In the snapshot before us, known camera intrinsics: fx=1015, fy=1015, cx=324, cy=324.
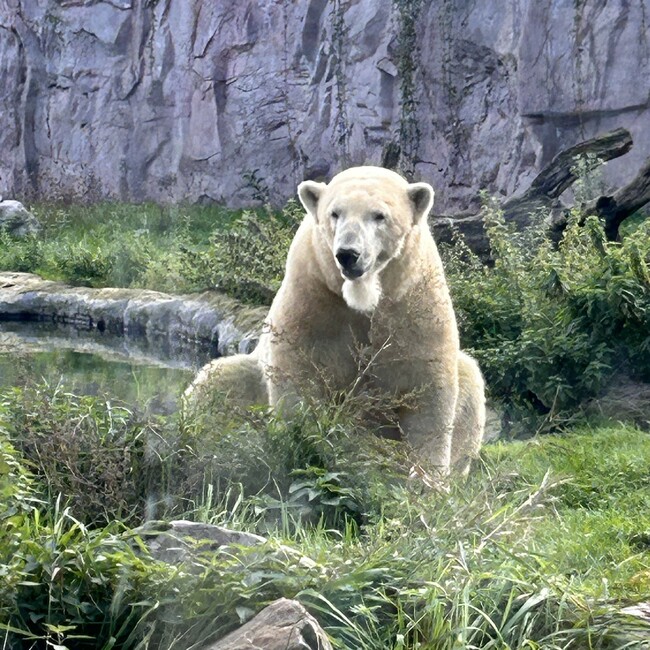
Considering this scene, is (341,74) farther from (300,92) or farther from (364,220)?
(364,220)

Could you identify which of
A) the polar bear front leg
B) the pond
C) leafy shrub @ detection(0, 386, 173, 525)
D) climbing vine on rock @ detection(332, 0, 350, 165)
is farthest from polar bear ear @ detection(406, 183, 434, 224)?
climbing vine on rock @ detection(332, 0, 350, 165)

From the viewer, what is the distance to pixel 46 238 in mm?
17328

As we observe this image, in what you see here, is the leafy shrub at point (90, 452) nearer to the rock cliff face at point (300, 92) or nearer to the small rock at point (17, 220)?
the rock cliff face at point (300, 92)

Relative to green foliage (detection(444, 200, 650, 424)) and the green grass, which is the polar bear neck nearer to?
the green grass

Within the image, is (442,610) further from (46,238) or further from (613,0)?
(46,238)

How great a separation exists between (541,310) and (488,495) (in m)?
3.61

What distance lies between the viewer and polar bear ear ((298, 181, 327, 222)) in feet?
16.1

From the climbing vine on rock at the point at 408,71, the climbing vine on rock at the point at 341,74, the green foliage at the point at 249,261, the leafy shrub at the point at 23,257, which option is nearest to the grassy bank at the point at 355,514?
the green foliage at the point at 249,261

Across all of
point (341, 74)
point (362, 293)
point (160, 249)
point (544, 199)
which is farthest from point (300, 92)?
point (362, 293)

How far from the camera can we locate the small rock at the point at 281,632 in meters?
2.58

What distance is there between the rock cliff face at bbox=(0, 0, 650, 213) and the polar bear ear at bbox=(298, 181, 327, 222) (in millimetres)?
7360

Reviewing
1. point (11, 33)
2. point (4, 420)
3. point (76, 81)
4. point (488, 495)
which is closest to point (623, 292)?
point (488, 495)

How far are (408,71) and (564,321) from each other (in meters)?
11.7

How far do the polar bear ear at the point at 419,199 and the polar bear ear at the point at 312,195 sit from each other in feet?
1.41
